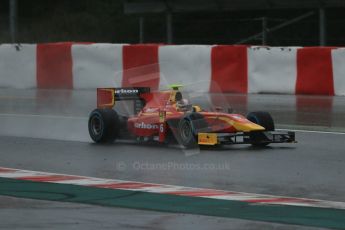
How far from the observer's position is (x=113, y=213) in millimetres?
7117

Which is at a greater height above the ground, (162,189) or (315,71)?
(315,71)

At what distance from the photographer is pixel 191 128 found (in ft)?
35.7

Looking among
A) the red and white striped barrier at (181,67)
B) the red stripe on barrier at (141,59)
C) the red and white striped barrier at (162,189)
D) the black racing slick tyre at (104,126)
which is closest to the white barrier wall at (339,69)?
the red and white striped barrier at (181,67)

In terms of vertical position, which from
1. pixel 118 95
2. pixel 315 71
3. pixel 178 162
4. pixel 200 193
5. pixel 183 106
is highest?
pixel 315 71

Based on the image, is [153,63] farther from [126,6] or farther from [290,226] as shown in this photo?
[290,226]

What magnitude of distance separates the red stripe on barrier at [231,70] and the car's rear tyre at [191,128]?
25.7ft

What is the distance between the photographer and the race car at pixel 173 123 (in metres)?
10.9

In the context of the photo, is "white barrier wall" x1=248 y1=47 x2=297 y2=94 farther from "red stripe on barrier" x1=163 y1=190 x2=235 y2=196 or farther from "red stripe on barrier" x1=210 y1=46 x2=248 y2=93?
"red stripe on barrier" x1=163 y1=190 x2=235 y2=196

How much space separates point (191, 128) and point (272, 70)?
8145 mm

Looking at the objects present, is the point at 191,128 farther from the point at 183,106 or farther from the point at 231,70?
the point at 231,70

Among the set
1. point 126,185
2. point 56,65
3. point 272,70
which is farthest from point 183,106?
point 56,65

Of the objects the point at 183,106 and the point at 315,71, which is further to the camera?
the point at 315,71

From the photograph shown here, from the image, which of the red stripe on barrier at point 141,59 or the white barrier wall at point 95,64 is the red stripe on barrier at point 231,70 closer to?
the red stripe on barrier at point 141,59

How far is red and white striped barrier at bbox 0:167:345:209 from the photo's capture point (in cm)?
760
